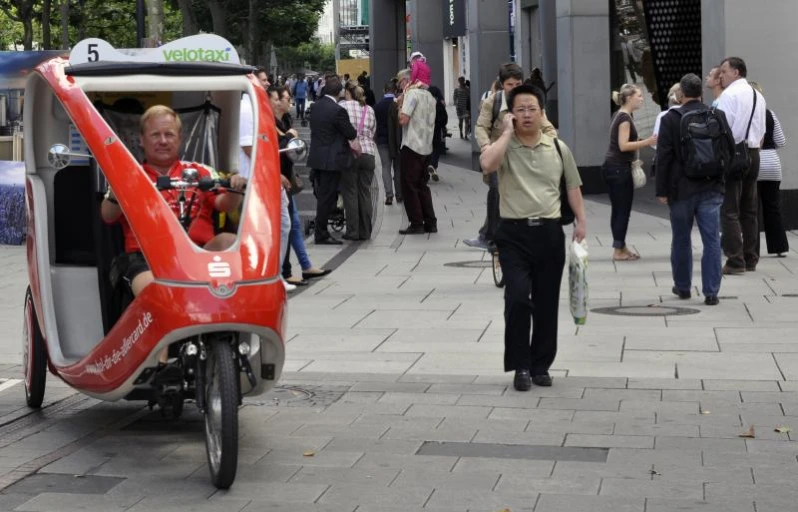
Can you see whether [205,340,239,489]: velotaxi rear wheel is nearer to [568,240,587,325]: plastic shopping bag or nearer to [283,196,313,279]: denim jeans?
[568,240,587,325]: plastic shopping bag

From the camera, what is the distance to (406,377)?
8867 mm

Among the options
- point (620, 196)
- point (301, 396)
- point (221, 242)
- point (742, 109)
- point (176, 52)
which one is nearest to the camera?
point (221, 242)

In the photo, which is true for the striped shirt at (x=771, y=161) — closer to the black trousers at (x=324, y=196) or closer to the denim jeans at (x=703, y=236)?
the denim jeans at (x=703, y=236)

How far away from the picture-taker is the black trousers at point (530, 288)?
839 centimetres

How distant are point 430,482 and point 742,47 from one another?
37.6 feet

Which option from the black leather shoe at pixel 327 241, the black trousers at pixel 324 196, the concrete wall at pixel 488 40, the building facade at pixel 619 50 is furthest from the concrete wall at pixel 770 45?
the concrete wall at pixel 488 40

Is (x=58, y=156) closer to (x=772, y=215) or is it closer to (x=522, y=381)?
(x=522, y=381)

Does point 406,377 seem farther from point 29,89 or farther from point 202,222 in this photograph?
point 29,89

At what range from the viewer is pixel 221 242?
22.4ft

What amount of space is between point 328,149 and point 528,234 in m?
8.33

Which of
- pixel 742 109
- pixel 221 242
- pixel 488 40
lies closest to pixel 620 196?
pixel 742 109

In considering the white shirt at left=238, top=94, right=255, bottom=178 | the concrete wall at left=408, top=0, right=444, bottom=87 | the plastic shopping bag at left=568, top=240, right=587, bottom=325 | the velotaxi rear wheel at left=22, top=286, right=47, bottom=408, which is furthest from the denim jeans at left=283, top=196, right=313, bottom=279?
the concrete wall at left=408, top=0, right=444, bottom=87

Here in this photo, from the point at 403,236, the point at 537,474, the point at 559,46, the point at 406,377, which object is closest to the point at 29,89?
the point at 406,377

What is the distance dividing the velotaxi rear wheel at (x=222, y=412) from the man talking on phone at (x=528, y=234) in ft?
7.88
